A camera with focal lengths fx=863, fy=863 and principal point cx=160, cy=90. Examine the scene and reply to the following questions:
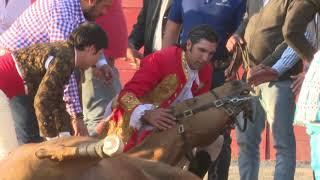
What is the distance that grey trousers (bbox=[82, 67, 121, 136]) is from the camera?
6.80m

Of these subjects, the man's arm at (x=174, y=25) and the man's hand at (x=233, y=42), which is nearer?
the man's hand at (x=233, y=42)

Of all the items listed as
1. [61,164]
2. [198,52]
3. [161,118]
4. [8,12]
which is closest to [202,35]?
[198,52]

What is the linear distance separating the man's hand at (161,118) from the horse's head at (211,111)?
1.7 inches

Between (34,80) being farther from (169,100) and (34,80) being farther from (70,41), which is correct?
(169,100)

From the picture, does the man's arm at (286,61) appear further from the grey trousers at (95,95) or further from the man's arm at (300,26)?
the grey trousers at (95,95)

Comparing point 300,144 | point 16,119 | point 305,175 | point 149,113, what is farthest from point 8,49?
point 300,144

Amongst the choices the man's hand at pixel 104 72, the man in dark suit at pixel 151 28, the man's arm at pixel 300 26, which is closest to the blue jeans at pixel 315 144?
the man's arm at pixel 300 26

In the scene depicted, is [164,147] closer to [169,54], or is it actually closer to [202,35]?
[169,54]

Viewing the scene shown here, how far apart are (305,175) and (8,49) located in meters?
3.99

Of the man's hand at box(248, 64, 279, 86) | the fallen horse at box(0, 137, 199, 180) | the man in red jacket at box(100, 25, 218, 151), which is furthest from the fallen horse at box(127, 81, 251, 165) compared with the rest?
the fallen horse at box(0, 137, 199, 180)

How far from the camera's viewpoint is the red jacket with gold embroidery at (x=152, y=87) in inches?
209

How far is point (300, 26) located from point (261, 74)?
1039 millimetres

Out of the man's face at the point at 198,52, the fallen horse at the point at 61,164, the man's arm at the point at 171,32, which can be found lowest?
the man's arm at the point at 171,32

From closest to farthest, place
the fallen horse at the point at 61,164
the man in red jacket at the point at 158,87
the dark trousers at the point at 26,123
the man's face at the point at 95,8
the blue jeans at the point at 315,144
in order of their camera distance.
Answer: the fallen horse at the point at 61,164, the blue jeans at the point at 315,144, the man in red jacket at the point at 158,87, the man's face at the point at 95,8, the dark trousers at the point at 26,123
